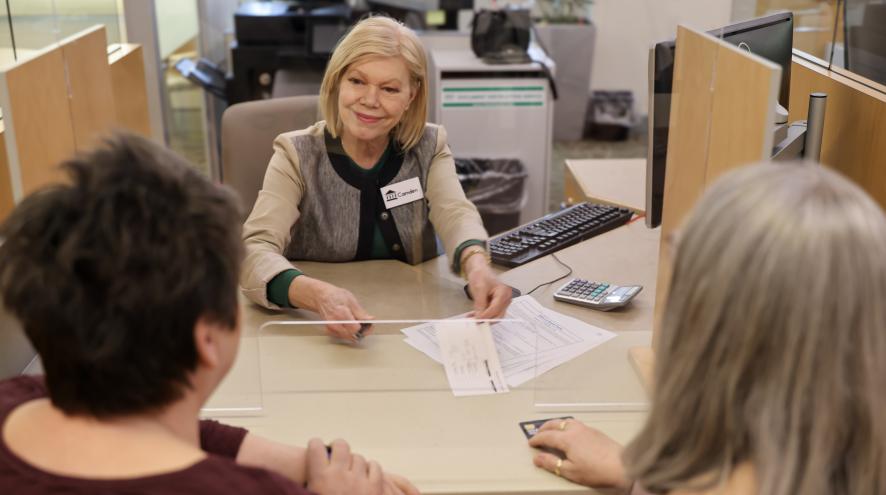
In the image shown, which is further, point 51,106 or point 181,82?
point 181,82

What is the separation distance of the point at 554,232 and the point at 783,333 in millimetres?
1329

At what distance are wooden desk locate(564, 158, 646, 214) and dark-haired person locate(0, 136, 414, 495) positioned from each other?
1.63 metres

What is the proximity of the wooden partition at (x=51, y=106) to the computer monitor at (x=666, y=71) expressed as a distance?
3.12 ft

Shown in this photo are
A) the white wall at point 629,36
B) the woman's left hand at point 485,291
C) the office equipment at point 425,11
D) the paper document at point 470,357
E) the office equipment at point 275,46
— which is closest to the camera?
the paper document at point 470,357

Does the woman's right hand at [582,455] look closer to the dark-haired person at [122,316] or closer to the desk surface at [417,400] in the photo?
the desk surface at [417,400]

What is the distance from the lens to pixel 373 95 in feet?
6.36

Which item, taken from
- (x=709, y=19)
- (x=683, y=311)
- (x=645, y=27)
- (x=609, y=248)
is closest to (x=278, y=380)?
(x=683, y=311)

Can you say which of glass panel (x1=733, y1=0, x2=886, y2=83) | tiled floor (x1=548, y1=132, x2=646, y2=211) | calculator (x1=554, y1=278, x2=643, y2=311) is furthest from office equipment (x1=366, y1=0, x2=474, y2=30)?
calculator (x1=554, y1=278, x2=643, y2=311)

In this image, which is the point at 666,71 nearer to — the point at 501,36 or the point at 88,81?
the point at 88,81

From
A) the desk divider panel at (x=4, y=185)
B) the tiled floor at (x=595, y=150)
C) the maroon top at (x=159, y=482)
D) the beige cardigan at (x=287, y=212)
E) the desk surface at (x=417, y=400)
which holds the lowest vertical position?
the tiled floor at (x=595, y=150)

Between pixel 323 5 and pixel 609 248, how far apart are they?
2280mm

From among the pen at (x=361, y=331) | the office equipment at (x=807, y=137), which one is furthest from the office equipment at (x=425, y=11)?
the pen at (x=361, y=331)

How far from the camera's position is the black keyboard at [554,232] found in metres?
2.00

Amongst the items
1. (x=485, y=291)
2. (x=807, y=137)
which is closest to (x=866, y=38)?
(x=807, y=137)
